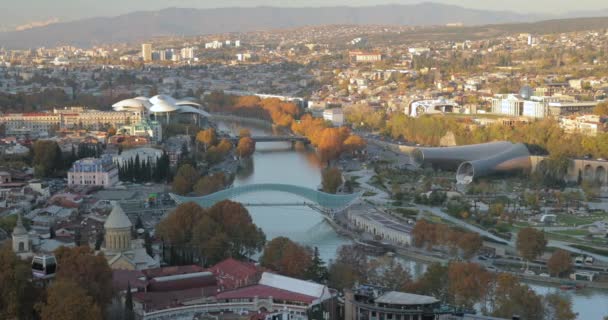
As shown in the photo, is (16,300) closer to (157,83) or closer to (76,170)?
(76,170)

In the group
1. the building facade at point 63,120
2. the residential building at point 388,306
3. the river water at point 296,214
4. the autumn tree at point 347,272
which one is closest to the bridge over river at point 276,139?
the river water at point 296,214

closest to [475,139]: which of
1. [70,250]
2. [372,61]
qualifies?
[70,250]

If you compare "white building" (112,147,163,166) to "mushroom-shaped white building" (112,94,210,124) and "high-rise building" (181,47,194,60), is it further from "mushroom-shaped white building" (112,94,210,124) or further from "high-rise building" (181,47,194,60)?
"high-rise building" (181,47,194,60)

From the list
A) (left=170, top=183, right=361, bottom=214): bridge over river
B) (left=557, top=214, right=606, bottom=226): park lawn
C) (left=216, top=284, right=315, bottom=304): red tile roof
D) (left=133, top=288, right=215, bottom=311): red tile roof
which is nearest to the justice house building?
(left=170, top=183, right=361, bottom=214): bridge over river

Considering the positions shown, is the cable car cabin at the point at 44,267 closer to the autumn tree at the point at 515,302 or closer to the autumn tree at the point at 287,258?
the autumn tree at the point at 287,258

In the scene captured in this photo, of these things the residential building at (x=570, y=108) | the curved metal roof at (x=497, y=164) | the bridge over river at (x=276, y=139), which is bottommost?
the bridge over river at (x=276, y=139)
